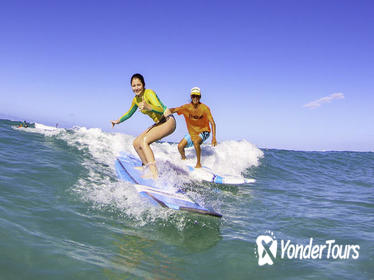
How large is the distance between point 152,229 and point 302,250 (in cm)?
200

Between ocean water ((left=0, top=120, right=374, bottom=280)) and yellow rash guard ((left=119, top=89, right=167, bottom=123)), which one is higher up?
yellow rash guard ((left=119, top=89, right=167, bottom=123))

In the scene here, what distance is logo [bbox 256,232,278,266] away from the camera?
3.11 metres

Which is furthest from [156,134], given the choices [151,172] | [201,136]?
[201,136]

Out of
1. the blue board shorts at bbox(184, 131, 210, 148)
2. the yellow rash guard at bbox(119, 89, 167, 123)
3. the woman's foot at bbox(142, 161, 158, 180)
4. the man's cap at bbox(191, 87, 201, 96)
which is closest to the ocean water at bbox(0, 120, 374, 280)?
the woman's foot at bbox(142, 161, 158, 180)

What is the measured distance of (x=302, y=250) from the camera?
3.48 metres

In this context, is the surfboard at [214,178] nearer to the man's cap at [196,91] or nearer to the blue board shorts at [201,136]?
the blue board shorts at [201,136]

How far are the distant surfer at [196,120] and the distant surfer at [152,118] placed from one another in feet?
8.49

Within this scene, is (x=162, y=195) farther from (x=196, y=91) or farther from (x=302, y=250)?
(x=196, y=91)

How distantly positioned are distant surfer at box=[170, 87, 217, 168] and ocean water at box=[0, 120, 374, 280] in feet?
5.03

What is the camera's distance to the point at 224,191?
7004 mm

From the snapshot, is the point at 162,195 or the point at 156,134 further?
the point at 156,134

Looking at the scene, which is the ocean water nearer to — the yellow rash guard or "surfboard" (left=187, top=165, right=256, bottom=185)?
"surfboard" (left=187, top=165, right=256, bottom=185)

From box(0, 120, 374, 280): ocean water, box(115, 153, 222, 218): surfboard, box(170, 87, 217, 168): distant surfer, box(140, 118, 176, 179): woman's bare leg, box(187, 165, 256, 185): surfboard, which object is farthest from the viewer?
box(170, 87, 217, 168): distant surfer

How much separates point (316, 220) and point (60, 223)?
416 centimetres
